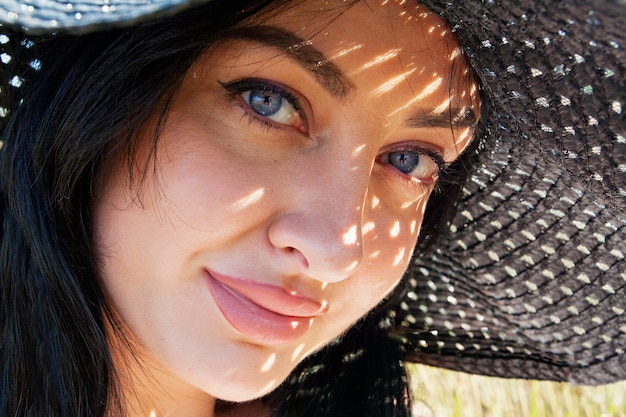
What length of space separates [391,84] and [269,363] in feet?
1.67

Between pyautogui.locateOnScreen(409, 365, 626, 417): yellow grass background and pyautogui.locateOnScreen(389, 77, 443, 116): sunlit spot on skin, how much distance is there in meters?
1.67

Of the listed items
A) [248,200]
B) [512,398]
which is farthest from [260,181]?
[512,398]

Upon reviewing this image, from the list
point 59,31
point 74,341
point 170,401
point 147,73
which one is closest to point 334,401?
point 170,401

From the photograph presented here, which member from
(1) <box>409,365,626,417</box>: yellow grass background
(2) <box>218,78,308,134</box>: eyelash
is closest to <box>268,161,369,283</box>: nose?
(2) <box>218,78,308,134</box>: eyelash

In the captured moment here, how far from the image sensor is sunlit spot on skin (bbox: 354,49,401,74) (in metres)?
1.23

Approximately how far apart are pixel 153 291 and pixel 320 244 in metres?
Result: 0.28

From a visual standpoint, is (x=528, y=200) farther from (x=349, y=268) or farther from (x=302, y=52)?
(x=302, y=52)

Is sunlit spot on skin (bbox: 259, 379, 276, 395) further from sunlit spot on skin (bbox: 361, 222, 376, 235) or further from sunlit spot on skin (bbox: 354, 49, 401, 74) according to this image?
sunlit spot on skin (bbox: 354, 49, 401, 74)

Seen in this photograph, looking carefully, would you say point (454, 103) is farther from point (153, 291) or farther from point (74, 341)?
point (74, 341)

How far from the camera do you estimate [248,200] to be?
1.23 m

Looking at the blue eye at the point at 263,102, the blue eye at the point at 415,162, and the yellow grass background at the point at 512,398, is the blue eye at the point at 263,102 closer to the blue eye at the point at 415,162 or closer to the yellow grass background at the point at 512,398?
the blue eye at the point at 415,162

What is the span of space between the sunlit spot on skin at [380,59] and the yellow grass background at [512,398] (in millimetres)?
1761

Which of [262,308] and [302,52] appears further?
[262,308]

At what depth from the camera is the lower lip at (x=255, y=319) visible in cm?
127
